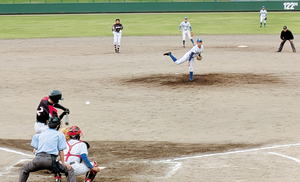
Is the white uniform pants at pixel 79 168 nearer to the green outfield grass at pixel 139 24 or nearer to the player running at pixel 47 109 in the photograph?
the player running at pixel 47 109

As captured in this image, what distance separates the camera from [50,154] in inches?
304

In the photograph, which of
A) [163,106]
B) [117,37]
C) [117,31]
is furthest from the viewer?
[117,37]

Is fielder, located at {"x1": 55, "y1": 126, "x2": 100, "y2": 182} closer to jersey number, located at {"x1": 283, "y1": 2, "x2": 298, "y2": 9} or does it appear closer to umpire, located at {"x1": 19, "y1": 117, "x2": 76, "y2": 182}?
umpire, located at {"x1": 19, "y1": 117, "x2": 76, "y2": 182}

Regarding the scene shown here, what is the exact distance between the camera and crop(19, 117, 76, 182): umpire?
7.61 m

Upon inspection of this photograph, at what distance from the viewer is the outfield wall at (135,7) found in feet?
216

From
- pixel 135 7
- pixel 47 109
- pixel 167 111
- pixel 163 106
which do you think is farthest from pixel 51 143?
pixel 135 7

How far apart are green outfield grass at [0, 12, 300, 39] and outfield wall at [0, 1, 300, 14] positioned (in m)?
2.00

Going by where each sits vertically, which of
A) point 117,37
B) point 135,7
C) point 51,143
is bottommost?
point 51,143

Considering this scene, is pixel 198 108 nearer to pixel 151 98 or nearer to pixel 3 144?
pixel 151 98

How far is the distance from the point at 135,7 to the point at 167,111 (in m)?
53.0

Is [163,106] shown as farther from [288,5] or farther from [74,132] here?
[288,5]

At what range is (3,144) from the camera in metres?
11.7

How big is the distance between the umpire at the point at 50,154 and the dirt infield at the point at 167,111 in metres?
1.49

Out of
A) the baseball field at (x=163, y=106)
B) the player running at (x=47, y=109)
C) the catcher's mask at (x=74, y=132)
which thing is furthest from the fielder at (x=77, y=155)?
the player running at (x=47, y=109)
